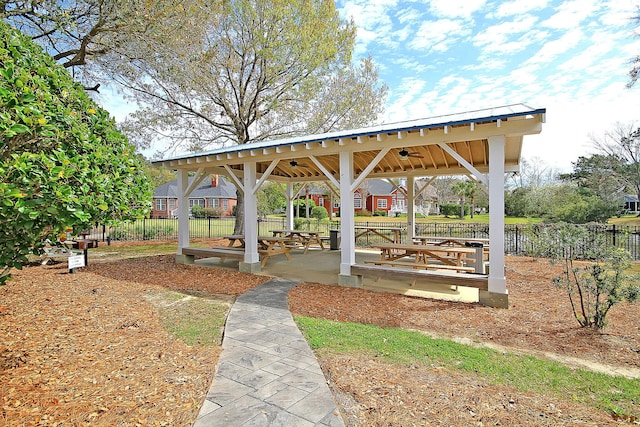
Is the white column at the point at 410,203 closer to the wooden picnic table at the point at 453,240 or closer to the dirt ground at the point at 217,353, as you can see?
the wooden picnic table at the point at 453,240

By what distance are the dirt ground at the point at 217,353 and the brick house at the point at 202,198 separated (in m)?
36.0

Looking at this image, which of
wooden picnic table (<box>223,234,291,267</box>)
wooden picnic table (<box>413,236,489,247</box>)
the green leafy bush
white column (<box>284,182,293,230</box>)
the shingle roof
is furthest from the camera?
the shingle roof

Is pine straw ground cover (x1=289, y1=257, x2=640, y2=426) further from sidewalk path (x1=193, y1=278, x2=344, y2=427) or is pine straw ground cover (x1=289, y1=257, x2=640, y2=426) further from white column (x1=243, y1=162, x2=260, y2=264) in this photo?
white column (x1=243, y1=162, x2=260, y2=264)

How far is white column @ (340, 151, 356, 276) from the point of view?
7270 millimetres

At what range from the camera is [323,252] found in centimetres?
1262

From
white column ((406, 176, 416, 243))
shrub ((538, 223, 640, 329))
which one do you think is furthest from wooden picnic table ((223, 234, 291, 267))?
shrub ((538, 223, 640, 329))

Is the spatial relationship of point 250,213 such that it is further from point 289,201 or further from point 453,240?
point 453,240

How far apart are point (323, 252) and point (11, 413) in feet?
33.9

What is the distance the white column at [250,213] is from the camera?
887 cm

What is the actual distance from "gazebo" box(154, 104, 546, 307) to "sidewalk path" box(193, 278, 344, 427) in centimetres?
316

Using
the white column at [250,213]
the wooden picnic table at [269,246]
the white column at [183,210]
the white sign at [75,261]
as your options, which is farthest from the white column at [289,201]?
the white sign at [75,261]

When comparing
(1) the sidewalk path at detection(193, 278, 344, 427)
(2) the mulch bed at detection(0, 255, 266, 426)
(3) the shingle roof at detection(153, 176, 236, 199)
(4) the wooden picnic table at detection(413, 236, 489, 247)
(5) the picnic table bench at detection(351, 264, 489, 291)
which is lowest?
(1) the sidewalk path at detection(193, 278, 344, 427)

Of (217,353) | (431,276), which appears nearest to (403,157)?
(431,276)

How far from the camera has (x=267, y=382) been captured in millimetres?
3184
